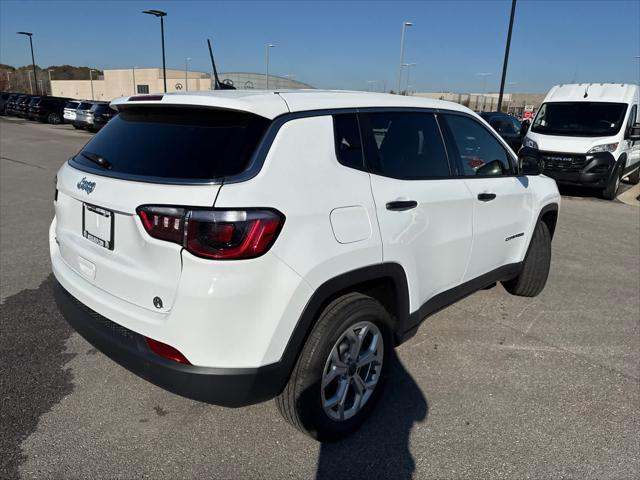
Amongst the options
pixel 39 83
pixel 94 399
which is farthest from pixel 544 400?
pixel 39 83

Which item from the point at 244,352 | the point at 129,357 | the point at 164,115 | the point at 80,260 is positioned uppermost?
the point at 164,115

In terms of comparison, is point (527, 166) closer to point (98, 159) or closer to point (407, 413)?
point (407, 413)

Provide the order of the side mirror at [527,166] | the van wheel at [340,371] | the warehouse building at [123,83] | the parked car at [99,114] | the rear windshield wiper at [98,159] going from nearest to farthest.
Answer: the van wheel at [340,371]
the rear windshield wiper at [98,159]
the side mirror at [527,166]
the parked car at [99,114]
the warehouse building at [123,83]

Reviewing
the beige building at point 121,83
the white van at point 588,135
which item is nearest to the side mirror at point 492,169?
the white van at point 588,135

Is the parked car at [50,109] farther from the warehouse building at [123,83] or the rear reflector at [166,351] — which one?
the warehouse building at [123,83]

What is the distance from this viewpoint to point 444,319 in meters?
4.02

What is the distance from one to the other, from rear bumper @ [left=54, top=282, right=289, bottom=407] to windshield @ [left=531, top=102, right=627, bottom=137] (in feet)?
34.3

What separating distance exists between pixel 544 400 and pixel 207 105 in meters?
2.60

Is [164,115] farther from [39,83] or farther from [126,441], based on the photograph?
[39,83]

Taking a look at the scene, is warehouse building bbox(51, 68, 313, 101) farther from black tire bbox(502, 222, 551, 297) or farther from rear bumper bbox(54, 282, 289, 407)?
rear bumper bbox(54, 282, 289, 407)

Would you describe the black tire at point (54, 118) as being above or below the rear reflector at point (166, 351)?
below

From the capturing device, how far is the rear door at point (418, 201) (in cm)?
251

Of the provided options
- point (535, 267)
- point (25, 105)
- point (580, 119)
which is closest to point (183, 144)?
point (535, 267)

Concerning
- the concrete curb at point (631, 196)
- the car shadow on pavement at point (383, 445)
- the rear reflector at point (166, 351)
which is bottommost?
the concrete curb at point (631, 196)
